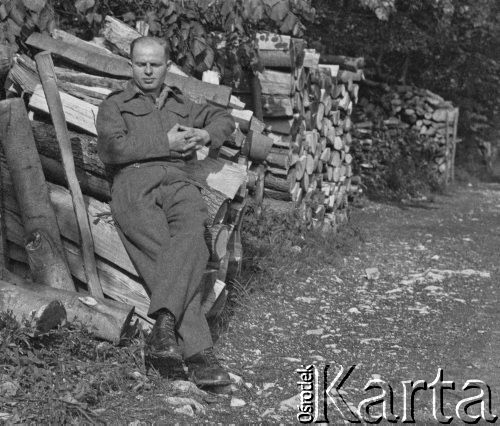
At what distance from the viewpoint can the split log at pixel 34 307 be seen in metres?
4.16

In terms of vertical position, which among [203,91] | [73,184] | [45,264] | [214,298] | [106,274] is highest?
[203,91]

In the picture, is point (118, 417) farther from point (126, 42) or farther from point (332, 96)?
point (332, 96)

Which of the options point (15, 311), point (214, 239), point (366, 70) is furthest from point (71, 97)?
point (366, 70)

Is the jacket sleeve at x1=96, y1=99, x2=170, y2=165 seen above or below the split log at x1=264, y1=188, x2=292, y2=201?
above

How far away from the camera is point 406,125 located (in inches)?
581

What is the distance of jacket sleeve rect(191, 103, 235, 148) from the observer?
504 centimetres

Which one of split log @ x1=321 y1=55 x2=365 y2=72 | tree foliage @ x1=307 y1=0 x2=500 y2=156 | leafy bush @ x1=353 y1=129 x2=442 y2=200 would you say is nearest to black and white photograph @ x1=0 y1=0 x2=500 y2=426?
split log @ x1=321 y1=55 x2=365 y2=72

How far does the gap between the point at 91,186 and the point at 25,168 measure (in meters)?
0.43

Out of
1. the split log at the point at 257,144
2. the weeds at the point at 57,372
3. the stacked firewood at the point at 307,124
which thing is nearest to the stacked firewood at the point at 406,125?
the stacked firewood at the point at 307,124

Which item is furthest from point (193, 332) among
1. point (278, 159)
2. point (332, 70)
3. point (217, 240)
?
point (332, 70)

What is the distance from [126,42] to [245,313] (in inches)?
90.6

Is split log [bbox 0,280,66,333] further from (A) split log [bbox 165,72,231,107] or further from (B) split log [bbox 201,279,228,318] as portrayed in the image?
(A) split log [bbox 165,72,231,107]

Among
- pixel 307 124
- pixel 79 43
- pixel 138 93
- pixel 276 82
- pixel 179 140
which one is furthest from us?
pixel 307 124

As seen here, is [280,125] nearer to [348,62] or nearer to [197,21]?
[197,21]
